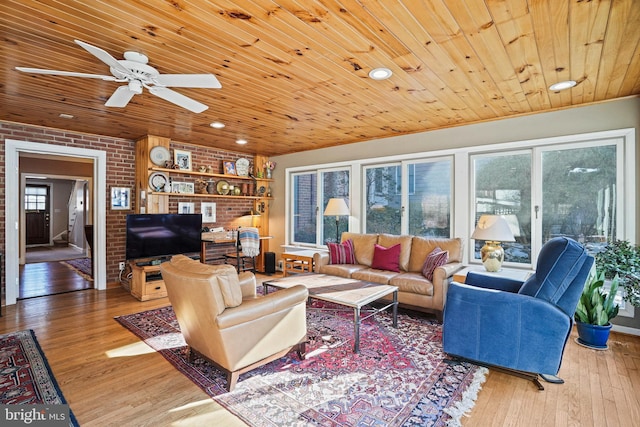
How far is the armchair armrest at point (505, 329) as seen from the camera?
2209mm

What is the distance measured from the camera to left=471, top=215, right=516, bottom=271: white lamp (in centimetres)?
339

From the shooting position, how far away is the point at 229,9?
183cm

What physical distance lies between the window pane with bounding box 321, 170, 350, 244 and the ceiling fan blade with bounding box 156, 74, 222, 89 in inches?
139

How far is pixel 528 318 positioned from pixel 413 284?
4.65ft

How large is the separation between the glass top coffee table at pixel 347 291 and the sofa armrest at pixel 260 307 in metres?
0.44

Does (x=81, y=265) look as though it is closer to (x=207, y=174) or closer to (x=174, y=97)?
(x=207, y=174)

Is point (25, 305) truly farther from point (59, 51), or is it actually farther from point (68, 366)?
point (59, 51)

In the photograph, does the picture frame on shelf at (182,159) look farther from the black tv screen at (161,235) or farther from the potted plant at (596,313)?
the potted plant at (596,313)

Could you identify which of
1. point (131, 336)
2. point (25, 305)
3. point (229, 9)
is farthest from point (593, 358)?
point (25, 305)

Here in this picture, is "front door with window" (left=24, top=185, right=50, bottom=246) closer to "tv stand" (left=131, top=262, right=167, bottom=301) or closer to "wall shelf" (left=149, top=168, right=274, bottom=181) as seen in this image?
"wall shelf" (left=149, top=168, right=274, bottom=181)

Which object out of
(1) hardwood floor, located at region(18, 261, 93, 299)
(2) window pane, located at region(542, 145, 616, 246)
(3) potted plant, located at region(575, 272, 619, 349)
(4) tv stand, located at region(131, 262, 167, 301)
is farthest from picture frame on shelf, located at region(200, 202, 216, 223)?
(3) potted plant, located at region(575, 272, 619, 349)

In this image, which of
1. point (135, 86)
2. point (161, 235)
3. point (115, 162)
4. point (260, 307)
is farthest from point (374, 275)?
point (115, 162)

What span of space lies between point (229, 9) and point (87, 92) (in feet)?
6.88
